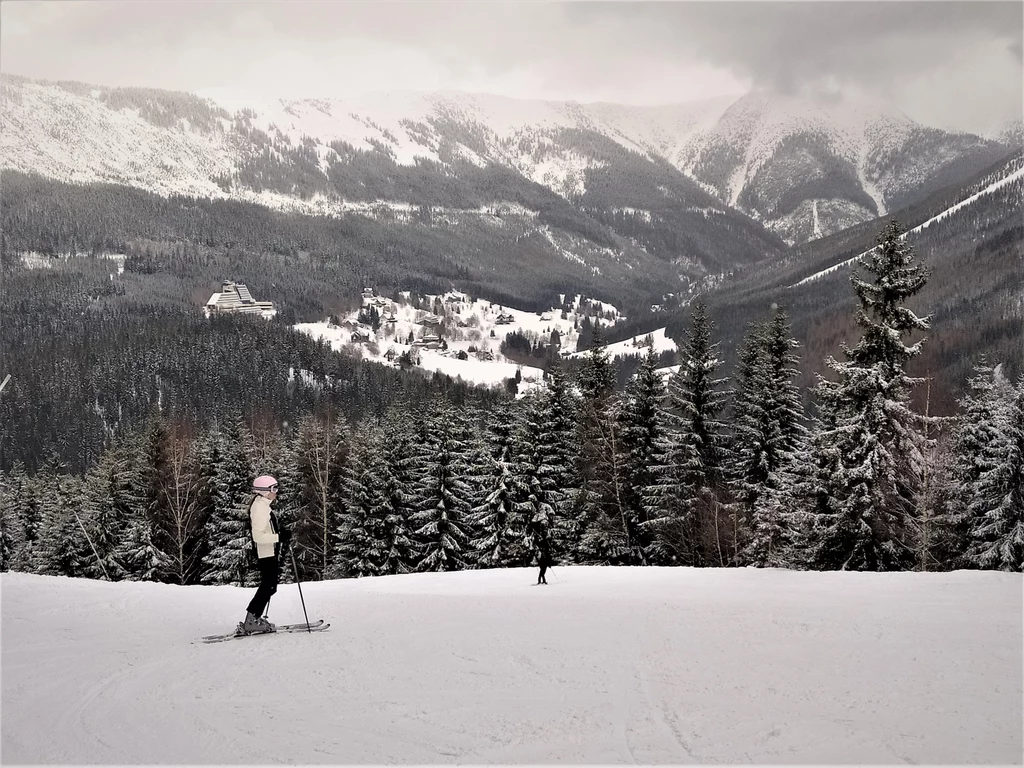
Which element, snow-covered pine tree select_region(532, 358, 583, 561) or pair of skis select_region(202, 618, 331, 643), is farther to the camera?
snow-covered pine tree select_region(532, 358, 583, 561)

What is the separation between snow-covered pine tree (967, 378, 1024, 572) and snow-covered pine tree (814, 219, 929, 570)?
2.56 m

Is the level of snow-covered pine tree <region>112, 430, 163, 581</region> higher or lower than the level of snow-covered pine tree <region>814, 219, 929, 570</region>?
lower

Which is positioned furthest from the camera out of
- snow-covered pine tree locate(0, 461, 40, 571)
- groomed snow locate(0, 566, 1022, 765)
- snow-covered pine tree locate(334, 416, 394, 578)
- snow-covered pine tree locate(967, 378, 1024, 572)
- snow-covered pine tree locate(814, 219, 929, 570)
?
snow-covered pine tree locate(0, 461, 40, 571)

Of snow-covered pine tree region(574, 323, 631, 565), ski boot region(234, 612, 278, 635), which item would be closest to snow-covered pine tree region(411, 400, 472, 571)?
snow-covered pine tree region(574, 323, 631, 565)

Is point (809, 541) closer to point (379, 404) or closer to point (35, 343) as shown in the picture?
point (379, 404)

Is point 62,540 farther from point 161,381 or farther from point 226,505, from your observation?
point 161,381

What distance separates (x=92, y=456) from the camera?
117 meters

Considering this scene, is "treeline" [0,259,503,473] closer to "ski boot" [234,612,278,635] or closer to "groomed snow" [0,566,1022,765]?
"groomed snow" [0,566,1022,765]

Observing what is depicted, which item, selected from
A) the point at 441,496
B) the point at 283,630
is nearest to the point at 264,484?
the point at 283,630

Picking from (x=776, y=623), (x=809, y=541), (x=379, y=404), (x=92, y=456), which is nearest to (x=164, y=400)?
(x=92, y=456)

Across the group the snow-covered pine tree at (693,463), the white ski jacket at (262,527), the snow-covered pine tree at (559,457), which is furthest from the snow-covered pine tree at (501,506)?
the white ski jacket at (262,527)

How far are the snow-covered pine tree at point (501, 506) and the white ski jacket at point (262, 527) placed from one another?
995 inches

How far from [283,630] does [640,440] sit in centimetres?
2530

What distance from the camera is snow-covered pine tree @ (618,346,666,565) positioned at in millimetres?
32906
